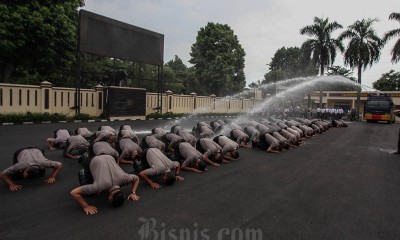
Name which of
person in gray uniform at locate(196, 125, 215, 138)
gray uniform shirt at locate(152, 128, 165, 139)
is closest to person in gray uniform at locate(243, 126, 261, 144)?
person in gray uniform at locate(196, 125, 215, 138)

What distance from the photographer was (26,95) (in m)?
19.9

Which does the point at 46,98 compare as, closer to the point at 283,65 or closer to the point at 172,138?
the point at 172,138

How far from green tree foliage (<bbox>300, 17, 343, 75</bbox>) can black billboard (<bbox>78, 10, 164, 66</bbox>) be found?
20.2 m

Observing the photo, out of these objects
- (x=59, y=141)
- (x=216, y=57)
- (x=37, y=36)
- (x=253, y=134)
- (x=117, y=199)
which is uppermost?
(x=216, y=57)

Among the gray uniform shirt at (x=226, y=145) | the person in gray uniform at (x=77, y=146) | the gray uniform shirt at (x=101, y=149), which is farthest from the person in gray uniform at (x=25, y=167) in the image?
the gray uniform shirt at (x=226, y=145)

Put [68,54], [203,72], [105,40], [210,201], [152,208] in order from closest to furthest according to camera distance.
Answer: [152,208]
[210,201]
[105,40]
[68,54]
[203,72]

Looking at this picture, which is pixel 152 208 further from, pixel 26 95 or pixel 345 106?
pixel 345 106

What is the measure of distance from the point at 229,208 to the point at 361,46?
35.8m

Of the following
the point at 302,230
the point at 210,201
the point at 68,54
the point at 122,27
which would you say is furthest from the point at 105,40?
the point at 302,230

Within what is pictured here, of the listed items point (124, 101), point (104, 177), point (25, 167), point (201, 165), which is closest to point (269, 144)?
point (201, 165)

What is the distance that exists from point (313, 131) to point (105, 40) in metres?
16.5

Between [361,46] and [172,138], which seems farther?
[361,46]

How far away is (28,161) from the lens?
248 inches

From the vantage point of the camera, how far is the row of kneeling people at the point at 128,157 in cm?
528
